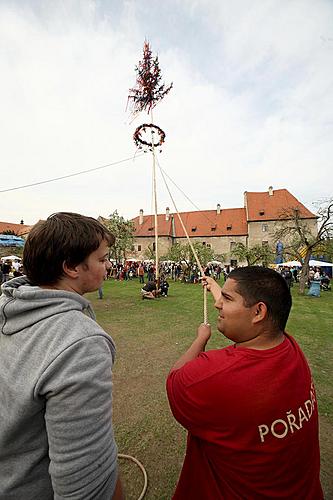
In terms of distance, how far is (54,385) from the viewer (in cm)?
95

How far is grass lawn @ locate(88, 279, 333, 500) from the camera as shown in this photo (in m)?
3.11

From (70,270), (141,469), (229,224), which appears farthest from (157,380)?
(229,224)

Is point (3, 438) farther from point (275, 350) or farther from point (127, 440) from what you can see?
point (127, 440)

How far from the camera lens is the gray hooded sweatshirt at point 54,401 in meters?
0.97

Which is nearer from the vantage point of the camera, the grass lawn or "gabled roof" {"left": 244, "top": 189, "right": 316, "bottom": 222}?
the grass lawn

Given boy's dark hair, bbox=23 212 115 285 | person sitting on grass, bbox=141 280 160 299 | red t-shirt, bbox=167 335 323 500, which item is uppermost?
boy's dark hair, bbox=23 212 115 285

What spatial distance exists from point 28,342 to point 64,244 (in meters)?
0.46

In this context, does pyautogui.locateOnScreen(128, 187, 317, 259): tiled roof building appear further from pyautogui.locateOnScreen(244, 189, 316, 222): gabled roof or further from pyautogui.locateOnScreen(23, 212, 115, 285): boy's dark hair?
pyautogui.locateOnScreen(23, 212, 115, 285): boy's dark hair

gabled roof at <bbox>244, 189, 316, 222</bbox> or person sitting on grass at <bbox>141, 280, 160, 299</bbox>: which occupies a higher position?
gabled roof at <bbox>244, 189, 316, 222</bbox>

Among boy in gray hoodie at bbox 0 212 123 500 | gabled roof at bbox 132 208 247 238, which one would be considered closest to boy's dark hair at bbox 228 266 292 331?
boy in gray hoodie at bbox 0 212 123 500

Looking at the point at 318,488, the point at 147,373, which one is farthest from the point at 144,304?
the point at 318,488

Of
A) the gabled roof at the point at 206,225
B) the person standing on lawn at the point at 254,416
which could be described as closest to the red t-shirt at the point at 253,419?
the person standing on lawn at the point at 254,416

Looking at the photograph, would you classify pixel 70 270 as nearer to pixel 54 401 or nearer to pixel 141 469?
pixel 54 401

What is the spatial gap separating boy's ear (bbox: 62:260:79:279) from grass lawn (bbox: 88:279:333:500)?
2.79 m
